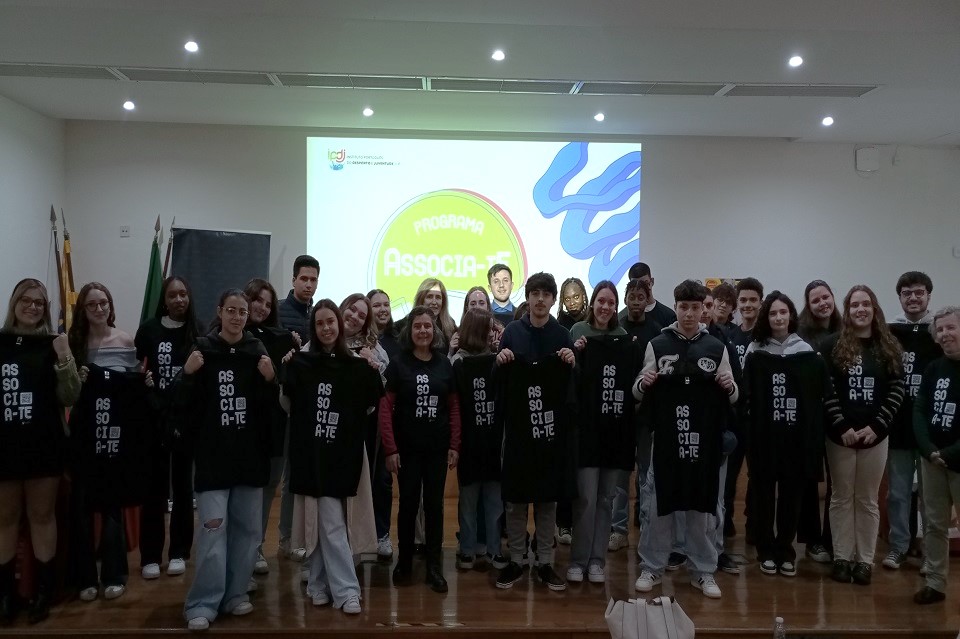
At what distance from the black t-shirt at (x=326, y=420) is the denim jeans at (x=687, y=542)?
1.58 m

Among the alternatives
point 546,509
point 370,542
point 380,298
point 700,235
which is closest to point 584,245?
point 700,235

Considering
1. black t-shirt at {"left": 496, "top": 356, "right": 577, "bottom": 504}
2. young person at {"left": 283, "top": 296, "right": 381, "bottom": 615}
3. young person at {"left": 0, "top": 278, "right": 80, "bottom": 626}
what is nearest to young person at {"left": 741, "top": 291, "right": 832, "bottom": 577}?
black t-shirt at {"left": 496, "top": 356, "right": 577, "bottom": 504}

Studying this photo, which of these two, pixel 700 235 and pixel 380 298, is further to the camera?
pixel 700 235

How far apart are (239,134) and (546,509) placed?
18.1ft

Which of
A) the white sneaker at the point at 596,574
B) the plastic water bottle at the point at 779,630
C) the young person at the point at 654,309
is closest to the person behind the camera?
the plastic water bottle at the point at 779,630

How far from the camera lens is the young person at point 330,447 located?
130 inches

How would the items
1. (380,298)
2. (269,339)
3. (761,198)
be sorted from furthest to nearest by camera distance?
(761,198)
(380,298)
(269,339)

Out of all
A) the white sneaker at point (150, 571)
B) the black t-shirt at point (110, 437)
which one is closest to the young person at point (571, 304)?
the black t-shirt at point (110, 437)

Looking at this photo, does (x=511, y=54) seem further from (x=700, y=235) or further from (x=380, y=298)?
(x=700, y=235)

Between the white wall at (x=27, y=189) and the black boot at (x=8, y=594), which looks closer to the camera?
the black boot at (x=8, y=594)

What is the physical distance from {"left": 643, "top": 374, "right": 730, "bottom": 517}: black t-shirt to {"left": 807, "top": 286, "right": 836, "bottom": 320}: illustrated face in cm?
95

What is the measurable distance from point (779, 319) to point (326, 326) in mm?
2418

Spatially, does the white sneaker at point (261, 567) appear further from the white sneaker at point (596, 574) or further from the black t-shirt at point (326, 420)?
the white sneaker at point (596, 574)

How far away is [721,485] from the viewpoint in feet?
12.5
